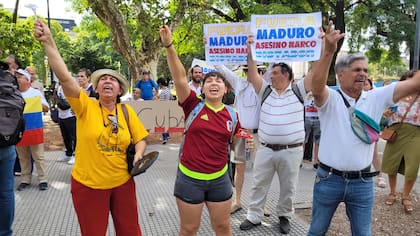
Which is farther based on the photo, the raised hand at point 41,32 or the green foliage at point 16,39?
the green foliage at point 16,39

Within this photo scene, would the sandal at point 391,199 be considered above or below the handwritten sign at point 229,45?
below

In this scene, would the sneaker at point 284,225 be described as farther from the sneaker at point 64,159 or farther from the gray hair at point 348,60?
the sneaker at point 64,159

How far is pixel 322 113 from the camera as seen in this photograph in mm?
2627

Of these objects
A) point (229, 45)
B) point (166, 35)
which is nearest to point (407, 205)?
point (229, 45)

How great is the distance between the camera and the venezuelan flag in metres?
5.07

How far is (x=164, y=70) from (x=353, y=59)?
4305 cm

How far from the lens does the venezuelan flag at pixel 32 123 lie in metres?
5.07

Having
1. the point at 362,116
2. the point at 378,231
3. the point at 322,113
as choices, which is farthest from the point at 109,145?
the point at 378,231

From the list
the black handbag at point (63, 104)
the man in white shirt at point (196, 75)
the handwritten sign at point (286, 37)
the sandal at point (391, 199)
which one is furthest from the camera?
the man in white shirt at point (196, 75)

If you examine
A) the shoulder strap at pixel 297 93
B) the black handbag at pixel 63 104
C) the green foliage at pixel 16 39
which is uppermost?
the green foliage at pixel 16 39

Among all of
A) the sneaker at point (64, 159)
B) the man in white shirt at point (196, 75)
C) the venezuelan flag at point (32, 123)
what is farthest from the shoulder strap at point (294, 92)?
the sneaker at point (64, 159)

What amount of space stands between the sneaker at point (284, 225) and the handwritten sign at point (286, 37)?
68.2 inches

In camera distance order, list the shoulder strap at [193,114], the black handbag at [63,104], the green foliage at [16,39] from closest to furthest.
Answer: the shoulder strap at [193,114] → the black handbag at [63,104] → the green foliage at [16,39]

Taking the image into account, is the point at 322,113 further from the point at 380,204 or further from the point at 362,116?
the point at 380,204
